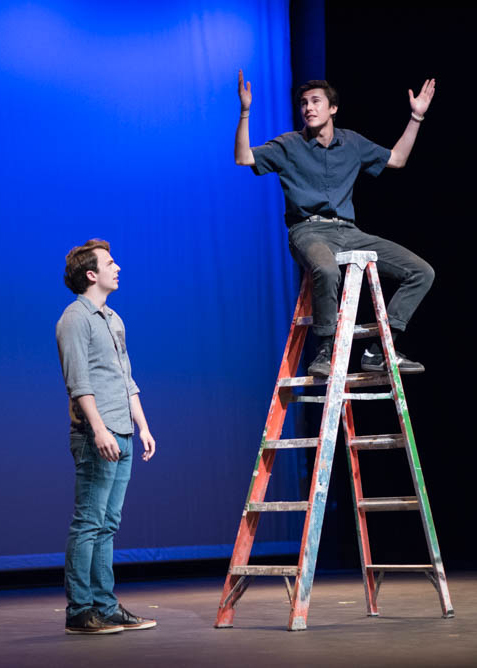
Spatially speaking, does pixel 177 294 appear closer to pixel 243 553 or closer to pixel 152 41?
pixel 152 41

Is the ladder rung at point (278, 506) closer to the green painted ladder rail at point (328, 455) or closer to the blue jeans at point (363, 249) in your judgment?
the green painted ladder rail at point (328, 455)

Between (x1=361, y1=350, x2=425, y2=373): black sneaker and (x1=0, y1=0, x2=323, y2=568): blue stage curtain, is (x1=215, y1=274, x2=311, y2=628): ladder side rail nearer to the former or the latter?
(x1=361, y1=350, x2=425, y2=373): black sneaker

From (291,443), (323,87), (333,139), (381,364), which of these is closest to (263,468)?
(291,443)

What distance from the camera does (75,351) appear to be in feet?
12.3

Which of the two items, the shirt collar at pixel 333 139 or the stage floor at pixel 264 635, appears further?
the shirt collar at pixel 333 139

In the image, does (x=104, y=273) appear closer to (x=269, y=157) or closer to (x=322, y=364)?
(x=269, y=157)

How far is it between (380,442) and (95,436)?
114 cm

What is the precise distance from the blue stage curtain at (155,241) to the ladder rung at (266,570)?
93.1 inches

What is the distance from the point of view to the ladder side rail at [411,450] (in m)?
3.88

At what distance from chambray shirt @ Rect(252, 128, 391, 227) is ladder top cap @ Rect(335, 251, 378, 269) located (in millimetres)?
208

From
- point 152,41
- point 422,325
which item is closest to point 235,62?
point 152,41

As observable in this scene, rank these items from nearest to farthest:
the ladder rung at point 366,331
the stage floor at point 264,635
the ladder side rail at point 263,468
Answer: the stage floor at point 264,635 < the ladder side rail at point 263,468 < the ladder rung at point 366,331

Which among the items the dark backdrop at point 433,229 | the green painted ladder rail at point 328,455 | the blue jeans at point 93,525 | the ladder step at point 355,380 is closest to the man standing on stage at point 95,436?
the blue jeans at point 93,525

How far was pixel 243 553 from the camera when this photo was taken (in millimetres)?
3881
